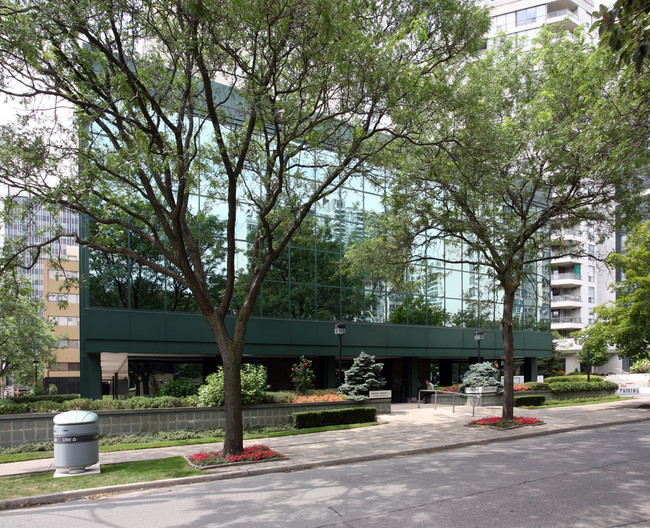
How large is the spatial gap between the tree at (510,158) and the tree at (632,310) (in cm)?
674

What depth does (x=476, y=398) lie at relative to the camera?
83.1 feet

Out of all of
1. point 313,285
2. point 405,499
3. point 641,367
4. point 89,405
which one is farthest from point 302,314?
point 641,367

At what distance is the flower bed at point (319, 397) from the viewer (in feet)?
63.8

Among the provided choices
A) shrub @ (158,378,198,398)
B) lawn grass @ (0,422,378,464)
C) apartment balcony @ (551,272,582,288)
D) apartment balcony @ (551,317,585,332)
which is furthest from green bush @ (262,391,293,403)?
apartment balcony @ (551,317,585,332)

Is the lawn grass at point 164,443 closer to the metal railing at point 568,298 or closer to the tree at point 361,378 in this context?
the tree at point 361,378

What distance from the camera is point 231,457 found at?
11.6 meters

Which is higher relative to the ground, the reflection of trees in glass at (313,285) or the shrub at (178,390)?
the reflection of trees in glass at (313,285)

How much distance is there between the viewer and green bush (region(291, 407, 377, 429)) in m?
17.6

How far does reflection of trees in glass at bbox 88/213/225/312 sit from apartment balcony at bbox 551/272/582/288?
61925 mm

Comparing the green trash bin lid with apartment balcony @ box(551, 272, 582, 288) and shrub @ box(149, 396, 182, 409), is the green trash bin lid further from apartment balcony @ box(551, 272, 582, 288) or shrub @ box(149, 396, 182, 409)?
apartment balcony @ box(551, 272, 582, 288)

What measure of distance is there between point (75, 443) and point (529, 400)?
2063cm

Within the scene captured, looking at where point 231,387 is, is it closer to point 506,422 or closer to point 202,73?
point 202,73

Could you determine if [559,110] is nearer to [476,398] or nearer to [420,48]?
[420,48]

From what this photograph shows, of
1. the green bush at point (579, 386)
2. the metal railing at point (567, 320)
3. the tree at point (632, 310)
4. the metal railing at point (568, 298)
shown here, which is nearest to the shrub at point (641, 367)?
the metal railing at point (567, 320)
